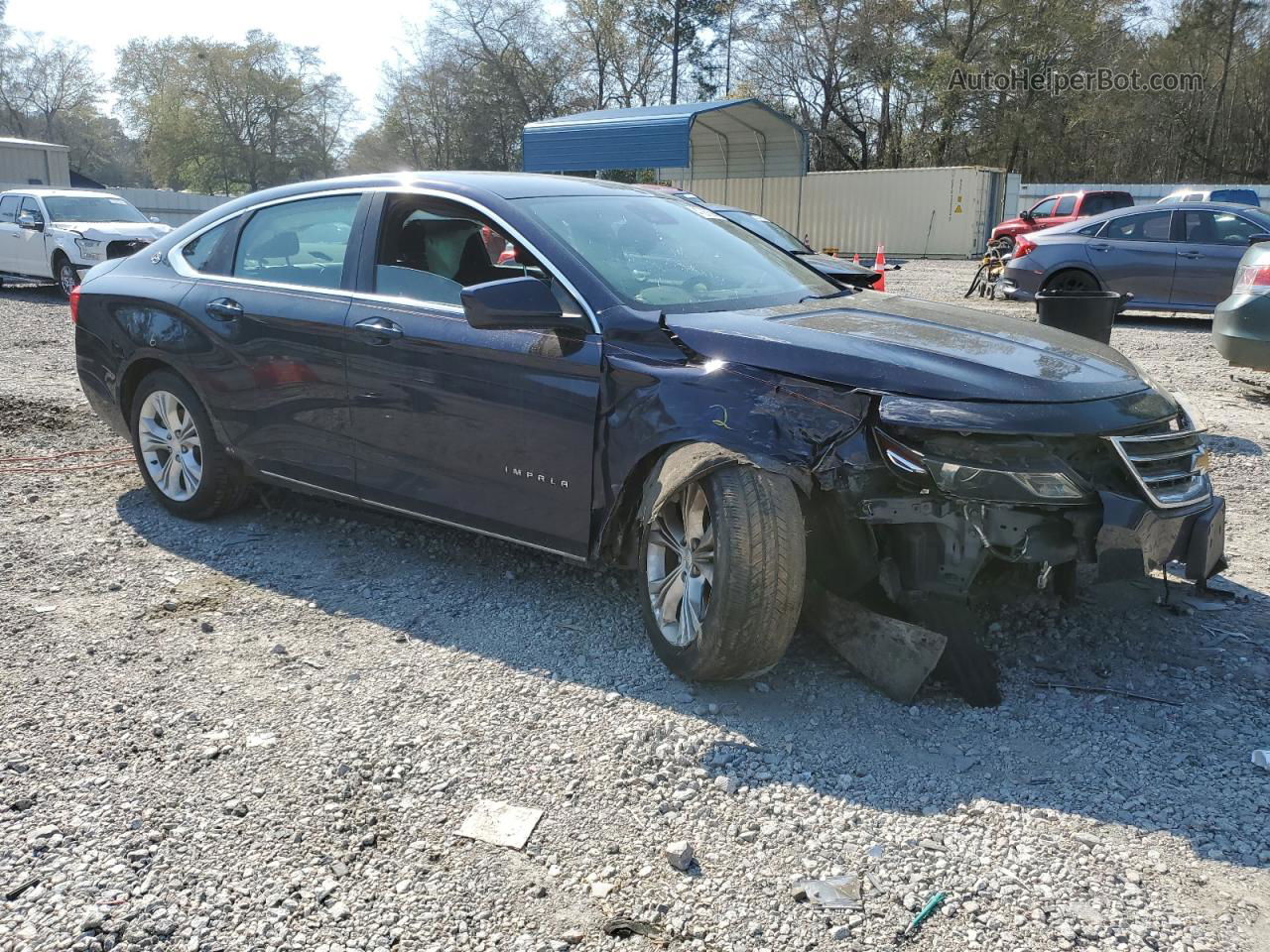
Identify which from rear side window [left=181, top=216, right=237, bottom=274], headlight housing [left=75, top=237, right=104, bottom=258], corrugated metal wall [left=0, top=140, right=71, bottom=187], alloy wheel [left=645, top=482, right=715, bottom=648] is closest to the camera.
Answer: alloy wheel [left=645, top=482, right=715, bottom=648]

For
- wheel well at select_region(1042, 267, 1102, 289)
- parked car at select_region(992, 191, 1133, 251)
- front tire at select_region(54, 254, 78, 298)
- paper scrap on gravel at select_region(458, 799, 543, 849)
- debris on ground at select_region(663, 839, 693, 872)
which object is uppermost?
parked car at select_region(992, 191, 1133, 251)

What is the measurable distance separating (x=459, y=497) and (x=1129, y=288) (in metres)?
11.9

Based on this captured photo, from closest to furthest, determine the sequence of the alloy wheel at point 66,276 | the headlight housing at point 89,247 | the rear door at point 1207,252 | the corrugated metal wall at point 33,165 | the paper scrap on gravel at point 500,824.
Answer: the paper scrap on gravel at point 500,824
the rear door at point 1207,252
the headlight housing at point 89,247
the alloy wheel at point 66,276
the corrugated metal wall at point 33,165

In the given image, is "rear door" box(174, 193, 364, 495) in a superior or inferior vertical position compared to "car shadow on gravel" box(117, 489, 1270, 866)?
superior

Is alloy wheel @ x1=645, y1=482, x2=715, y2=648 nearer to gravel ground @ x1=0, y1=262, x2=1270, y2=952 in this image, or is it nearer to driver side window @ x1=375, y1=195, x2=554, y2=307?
gravel ground @ x1=0, y1=262, x2=1270, y2=952

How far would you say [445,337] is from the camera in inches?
160

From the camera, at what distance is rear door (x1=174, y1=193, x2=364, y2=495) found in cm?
448

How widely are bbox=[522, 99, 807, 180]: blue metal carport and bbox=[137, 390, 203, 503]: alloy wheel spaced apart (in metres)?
20.7

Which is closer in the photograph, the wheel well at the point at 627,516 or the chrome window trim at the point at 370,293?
the wheel well at the point at 627,516

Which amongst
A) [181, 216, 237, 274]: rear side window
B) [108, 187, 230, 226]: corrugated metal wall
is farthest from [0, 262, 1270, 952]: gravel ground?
[108, 187, 230, 226]: corrugated metal wall

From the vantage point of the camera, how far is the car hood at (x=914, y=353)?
3.20 metres

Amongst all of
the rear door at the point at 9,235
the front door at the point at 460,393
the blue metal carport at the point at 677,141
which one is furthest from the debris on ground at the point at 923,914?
the blue metal carport at the point at 677,141

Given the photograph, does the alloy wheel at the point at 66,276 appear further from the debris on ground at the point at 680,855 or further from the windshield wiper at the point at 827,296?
the debris on ground at the point at 680,855

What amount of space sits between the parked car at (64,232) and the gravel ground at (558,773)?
13.3 metres
